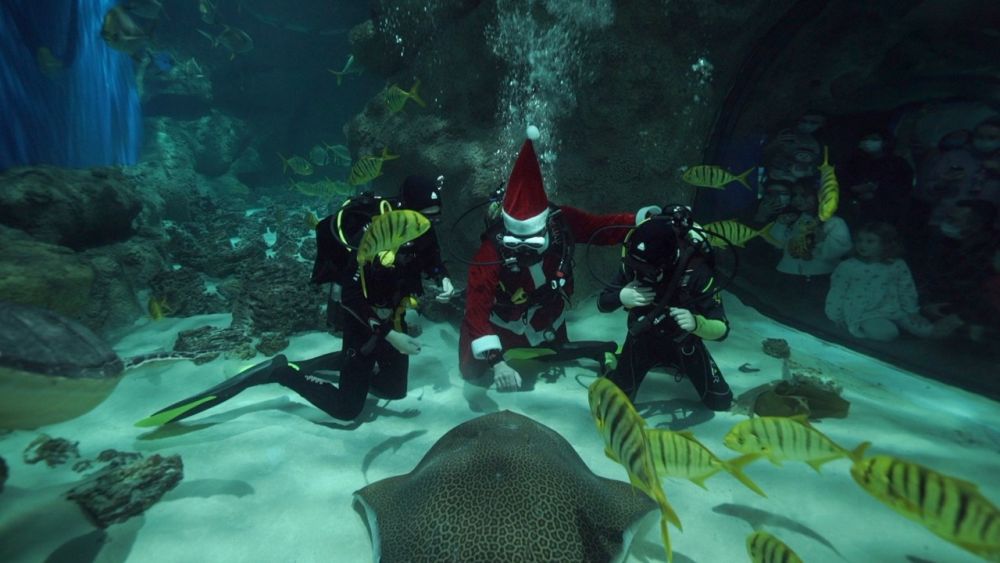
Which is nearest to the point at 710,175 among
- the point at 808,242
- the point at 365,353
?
the point at 808,242

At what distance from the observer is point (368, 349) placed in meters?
3.62

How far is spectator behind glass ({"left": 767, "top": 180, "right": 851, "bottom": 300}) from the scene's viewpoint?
6.30 m

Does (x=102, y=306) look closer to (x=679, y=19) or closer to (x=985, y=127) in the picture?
(x=679, y=19)

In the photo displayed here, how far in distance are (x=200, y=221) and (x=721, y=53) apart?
1445cm

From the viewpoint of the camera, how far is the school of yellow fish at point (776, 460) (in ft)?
5.15

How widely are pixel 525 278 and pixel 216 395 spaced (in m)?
3.03

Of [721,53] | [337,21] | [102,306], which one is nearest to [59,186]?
[102,306]

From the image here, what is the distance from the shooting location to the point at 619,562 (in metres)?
2.07

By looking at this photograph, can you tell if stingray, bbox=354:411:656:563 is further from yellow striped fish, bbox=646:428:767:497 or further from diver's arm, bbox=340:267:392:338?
diver's arm, bbox=340:267:392:338

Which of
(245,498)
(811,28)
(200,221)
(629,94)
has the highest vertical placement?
(811,28)

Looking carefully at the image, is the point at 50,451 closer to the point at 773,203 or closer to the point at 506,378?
the point at 506,378

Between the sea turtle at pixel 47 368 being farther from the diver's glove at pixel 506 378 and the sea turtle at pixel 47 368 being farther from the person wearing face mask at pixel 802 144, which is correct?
the person wearing face mask at pixel 802 144

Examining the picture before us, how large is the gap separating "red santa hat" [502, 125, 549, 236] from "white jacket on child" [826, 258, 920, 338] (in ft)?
16.1

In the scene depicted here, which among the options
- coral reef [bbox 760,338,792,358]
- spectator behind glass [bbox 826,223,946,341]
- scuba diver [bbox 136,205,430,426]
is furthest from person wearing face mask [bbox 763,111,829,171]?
scuba diver [bbox 136,205,430,426]
